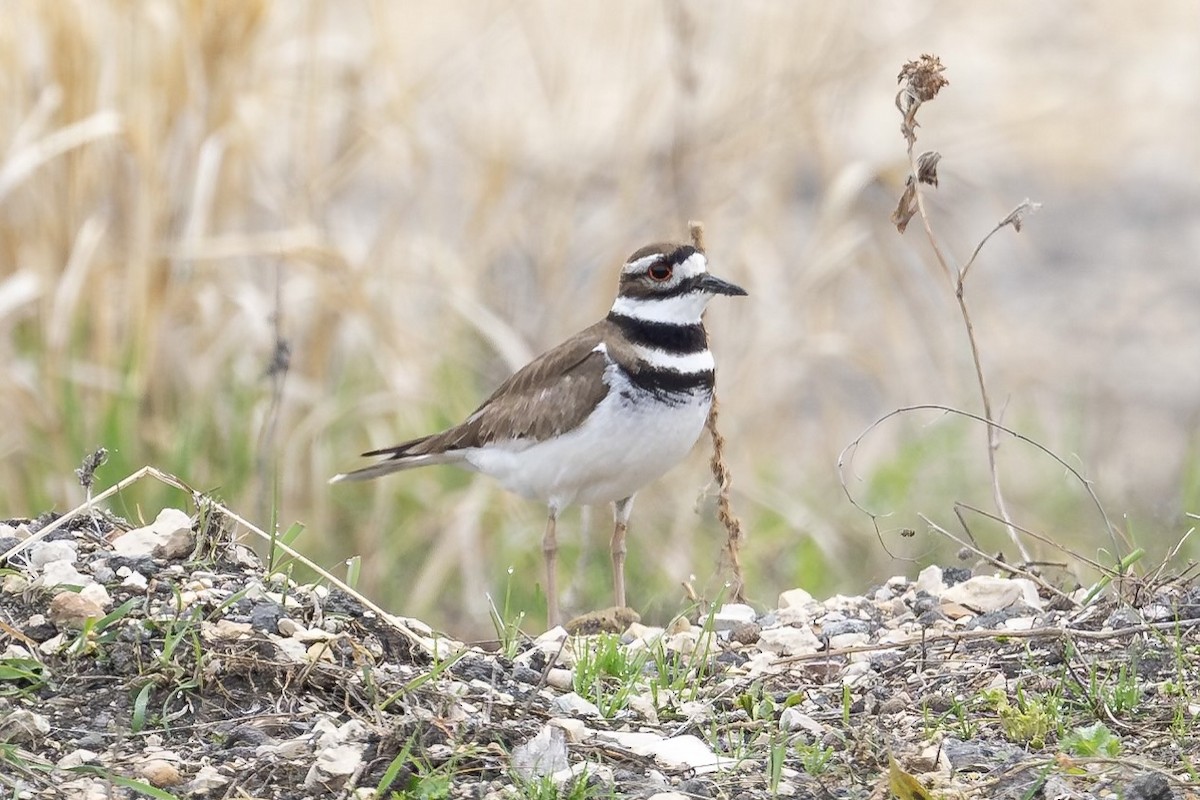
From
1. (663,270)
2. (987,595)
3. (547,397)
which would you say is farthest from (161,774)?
(663,270)

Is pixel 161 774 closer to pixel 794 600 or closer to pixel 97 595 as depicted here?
pixel 97 595

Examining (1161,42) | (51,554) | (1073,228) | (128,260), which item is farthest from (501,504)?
(1161,42)

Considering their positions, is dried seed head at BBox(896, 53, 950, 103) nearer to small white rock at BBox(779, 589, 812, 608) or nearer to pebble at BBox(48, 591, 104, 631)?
small white rock at BBox(779, 589, 812, 608)

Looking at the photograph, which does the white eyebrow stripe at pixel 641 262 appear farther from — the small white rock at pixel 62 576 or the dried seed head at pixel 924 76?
the small white rock at pixel 62 576

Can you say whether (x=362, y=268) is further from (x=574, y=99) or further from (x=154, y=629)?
(x=154, y=629)

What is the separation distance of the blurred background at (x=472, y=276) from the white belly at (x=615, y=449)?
4.15ft

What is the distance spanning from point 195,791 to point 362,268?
4.91m

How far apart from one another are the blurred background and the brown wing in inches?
48.2

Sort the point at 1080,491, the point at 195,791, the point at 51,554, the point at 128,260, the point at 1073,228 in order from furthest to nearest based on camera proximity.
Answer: the point at 1073,228 → the point at 1080,491 → the point at 128,260 → the point at 51,554 → the point at 195,791

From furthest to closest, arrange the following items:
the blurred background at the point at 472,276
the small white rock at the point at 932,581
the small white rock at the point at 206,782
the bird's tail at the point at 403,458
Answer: the blurred background at the point at 472,276 < the bird's tail at the point at 403,458 < the small white rock at the point at 932,581 < the small white rock at the point at 206,782

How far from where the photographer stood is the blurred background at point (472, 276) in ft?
24.2

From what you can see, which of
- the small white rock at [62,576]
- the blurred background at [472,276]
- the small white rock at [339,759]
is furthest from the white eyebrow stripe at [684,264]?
the small white rock at [339,759]

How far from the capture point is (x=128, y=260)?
748 cm

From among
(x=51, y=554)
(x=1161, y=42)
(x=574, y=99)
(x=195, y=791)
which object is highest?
(x=1161, y=42)
